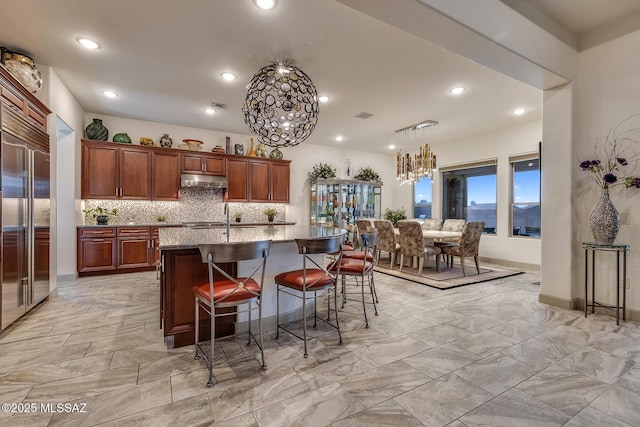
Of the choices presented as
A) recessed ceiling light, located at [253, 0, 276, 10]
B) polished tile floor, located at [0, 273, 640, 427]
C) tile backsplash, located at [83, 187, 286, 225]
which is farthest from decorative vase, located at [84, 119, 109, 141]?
recessed ceiling light, located at [253, 0, 276, 10]

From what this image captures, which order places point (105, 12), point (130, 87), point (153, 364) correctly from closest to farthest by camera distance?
point (153, 364), point (105, 12), point (130, 87)

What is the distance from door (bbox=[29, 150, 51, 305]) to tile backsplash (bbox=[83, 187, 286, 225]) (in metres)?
2.08

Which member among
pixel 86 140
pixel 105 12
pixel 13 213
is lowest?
pixel 13 213

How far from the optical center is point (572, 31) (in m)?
3.31

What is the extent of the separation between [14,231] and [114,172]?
2744 millimetres

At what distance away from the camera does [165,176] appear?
5.70 m

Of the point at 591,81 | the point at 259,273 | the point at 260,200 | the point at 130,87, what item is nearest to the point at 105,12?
the point at 130,87

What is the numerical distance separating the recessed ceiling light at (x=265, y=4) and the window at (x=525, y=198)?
577 centimetres

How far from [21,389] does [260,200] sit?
5.03 meters

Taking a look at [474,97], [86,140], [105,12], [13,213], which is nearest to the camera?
[105,12]

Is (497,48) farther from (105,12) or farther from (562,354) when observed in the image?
(105,12)

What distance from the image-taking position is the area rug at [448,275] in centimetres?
463

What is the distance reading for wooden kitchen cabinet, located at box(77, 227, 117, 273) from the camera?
193 inches

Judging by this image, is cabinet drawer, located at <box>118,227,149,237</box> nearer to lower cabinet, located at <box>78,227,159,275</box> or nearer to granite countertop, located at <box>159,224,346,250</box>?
lower cabinet, located at <box>78,227,159,275</box>
